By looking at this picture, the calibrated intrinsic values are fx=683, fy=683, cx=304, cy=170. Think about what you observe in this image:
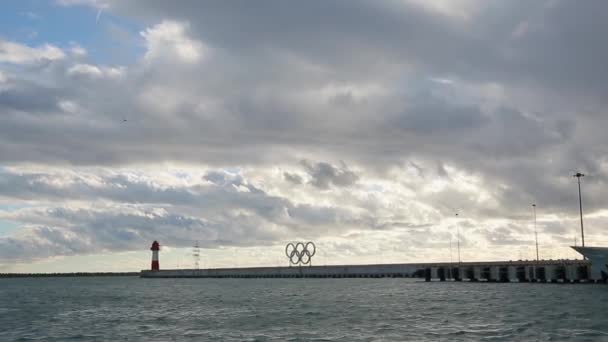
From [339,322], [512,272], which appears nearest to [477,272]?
[512,272]

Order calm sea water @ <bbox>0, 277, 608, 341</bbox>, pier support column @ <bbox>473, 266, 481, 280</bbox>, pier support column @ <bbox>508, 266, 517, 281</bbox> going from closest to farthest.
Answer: calm sea water @ <bbox>0, 277, 608, 341</bbox> < pier support column @ <bbox>508, 266, 517, 281</bbox> < pier support column @ <bbox>473, 266, 481, 280</bbox>

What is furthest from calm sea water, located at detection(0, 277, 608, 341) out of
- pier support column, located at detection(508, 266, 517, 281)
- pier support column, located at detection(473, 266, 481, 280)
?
pier support column, located at detection(473, 266, 481, 280)

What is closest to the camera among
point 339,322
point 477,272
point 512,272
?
point 339,322

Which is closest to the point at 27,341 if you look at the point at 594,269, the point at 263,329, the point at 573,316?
the point at 263,329

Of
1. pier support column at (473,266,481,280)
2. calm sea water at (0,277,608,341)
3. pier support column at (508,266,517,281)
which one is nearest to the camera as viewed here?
calm sea water at (0,277,608,341)

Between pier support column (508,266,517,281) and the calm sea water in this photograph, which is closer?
the calm sea water

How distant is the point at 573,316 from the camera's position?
5941 centimetres

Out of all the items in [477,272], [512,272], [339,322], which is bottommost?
→ [339,322]

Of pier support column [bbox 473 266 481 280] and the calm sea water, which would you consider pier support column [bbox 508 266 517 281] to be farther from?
the calm sea water

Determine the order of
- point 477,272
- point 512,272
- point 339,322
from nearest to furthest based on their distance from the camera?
1. point 339,322
2. point 512,272
3. point 477,272

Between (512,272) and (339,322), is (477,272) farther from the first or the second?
(339,322)

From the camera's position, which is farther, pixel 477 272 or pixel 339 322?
pixel 477 272

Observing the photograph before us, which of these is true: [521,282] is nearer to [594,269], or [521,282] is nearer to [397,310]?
[594,269]

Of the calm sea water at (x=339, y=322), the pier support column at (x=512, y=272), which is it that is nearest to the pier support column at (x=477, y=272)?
the pier support column at (x=512, y=272)
